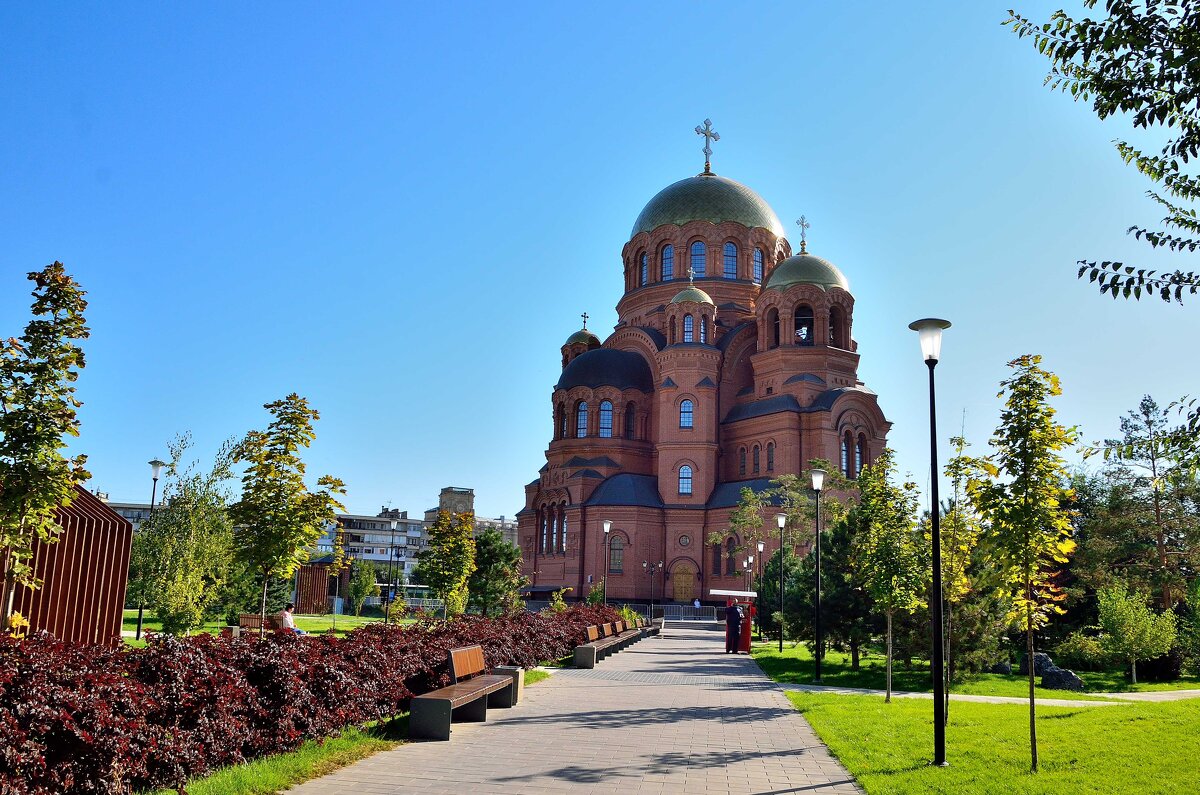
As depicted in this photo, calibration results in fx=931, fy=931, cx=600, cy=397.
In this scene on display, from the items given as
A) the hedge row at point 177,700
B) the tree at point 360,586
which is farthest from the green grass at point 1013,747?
the tree at point 360,586

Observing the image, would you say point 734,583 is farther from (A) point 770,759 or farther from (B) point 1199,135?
(B) point 1199,135

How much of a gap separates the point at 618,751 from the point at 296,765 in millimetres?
3306

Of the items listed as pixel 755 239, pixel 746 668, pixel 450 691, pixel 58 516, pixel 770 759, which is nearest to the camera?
pixel 770 759

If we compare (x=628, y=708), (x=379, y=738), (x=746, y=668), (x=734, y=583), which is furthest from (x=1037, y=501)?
(x=734, y=583)

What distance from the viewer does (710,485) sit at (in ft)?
166

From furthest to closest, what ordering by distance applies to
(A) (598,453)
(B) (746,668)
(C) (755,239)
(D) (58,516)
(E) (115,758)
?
(C) (755,239) < (A) (598,453) < (B) (746,668) < (D) (58,516) < (E) (115,758)

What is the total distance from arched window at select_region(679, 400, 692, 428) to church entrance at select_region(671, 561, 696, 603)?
24.6 ft

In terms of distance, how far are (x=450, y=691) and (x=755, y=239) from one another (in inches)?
1943

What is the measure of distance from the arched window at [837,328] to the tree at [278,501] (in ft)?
130

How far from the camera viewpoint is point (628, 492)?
2005 inches

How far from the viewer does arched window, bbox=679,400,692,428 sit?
2021 inches

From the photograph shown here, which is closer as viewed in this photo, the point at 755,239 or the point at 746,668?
the point at 746,668

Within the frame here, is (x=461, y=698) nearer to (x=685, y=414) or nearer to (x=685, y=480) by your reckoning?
(x=685, y=480)

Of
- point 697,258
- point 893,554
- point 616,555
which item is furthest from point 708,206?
point 893,554
